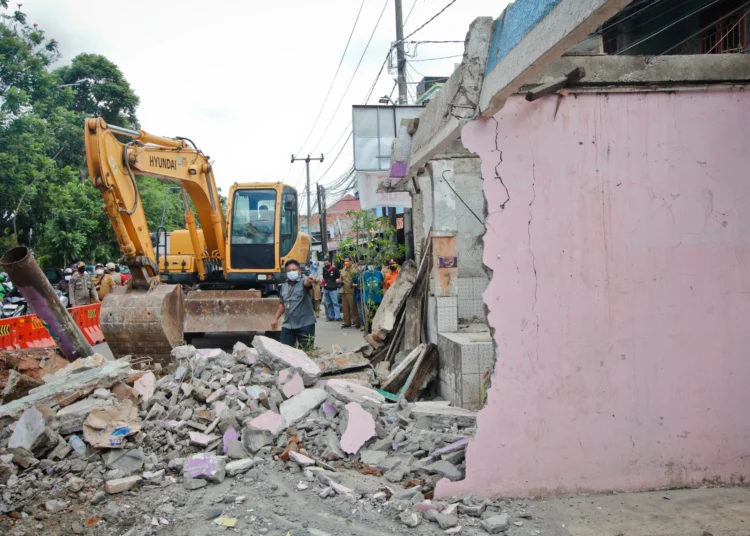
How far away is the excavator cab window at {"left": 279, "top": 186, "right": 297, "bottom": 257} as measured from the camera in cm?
1217

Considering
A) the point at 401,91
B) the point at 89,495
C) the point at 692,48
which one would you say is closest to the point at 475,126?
the point at 89,495

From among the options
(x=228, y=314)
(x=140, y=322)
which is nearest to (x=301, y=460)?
(x=140, y=322)

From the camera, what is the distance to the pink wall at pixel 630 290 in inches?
170

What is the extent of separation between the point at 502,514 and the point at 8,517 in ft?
11.2

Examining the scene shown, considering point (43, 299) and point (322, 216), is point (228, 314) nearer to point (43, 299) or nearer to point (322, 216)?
point (43, 299)

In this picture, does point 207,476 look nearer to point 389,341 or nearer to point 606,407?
point 606,407

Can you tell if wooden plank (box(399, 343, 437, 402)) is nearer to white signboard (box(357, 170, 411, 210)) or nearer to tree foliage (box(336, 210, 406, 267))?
tree foliage (box(336, 210, 406, 267))

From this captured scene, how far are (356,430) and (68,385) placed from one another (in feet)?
9.90

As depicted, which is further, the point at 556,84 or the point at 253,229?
the point at 253,229

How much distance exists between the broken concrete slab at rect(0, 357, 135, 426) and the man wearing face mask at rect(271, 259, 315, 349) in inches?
101

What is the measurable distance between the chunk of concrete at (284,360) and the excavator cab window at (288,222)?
18.5 feet

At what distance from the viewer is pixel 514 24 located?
3.93 m

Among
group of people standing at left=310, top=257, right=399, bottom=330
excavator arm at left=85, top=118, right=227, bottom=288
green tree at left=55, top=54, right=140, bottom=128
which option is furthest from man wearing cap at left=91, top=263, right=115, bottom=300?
green tree at left=55, top=54, right=140, bottom=128

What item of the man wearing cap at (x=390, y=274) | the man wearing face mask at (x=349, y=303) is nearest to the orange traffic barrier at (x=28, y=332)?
the man wearing cap at (x=390, y=274)
